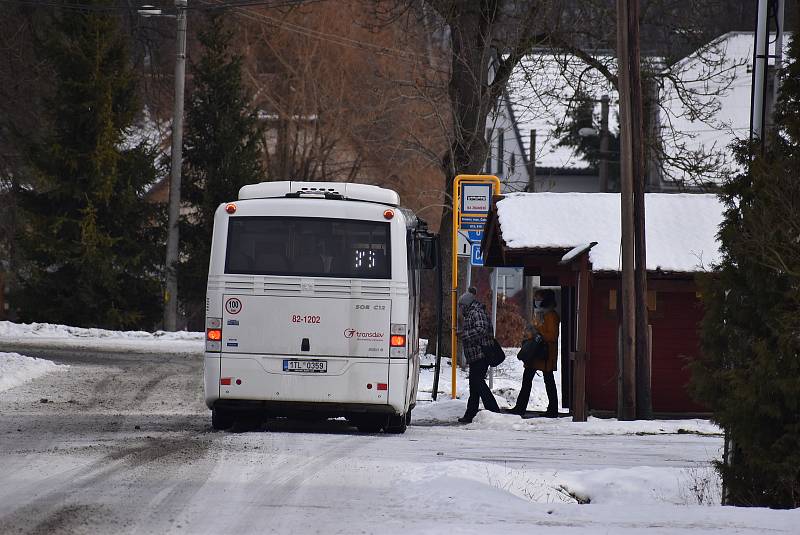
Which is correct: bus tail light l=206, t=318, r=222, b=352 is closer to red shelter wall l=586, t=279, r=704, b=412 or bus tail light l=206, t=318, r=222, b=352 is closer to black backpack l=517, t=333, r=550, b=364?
black backpack l=517, t=333, r=550, b=364

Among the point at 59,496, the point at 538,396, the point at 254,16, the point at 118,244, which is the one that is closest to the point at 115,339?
the point at 118,244

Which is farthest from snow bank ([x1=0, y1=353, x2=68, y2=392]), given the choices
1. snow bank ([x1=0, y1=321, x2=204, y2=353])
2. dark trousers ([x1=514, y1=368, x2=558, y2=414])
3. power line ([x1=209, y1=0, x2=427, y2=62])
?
power line ([x1=209, y1=0, x2=427, y2=62])

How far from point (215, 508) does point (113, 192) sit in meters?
32.9

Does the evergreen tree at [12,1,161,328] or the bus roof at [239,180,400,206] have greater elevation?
the evergreen tree at [12,1,161,328]

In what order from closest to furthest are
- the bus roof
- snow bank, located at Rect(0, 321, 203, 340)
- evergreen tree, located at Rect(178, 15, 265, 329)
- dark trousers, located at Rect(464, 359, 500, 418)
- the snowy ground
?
the snowy ground → the bus roof → dark trousers, located at Rect(464, 359, 500, 418) → snow bank, located at Rect(0, 321, 203, 340) → evergreen tree, located at Rect(178, 15, 265, 329)

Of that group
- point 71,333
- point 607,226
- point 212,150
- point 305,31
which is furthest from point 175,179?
point 607,226

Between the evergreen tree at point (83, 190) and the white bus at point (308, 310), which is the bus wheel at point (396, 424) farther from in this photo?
the evergreen tree at point (83, 190)

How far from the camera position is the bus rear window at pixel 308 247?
15.0 metres

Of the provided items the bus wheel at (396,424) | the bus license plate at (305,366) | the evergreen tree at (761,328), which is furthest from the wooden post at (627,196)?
the evergreen tree at (761,328)

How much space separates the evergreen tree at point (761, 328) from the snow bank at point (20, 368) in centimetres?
1294

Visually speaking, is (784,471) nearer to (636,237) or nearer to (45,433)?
(45,433)

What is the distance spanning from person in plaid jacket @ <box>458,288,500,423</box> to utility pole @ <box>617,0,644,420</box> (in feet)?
6.16

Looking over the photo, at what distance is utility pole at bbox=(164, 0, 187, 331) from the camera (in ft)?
123

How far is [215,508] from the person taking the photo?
877 cm
